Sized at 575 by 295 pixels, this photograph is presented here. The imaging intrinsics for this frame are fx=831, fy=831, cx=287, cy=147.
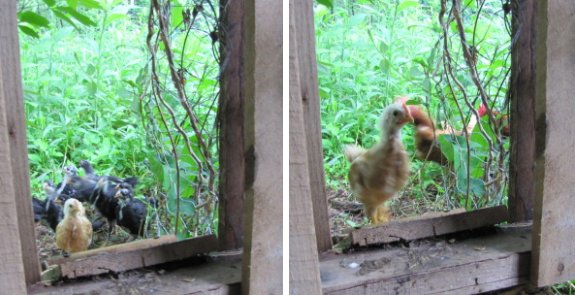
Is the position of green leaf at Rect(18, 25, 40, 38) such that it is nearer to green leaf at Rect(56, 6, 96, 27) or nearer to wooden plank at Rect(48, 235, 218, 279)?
green leaf at Rect(56, 6, 96, 27)

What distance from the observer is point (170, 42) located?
181 cm

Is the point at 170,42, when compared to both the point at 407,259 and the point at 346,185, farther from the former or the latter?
the point at 407,259

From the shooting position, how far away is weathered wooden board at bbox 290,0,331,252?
1.78m

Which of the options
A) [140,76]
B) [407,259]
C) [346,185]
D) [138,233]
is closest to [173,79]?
[140,76]

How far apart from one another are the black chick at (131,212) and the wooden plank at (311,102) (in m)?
0.38

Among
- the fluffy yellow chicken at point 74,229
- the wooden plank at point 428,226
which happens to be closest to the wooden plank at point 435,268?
the wooden plank at point 428,226

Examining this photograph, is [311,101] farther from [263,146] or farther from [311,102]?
[263,146]

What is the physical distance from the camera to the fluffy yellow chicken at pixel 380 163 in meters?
2.00

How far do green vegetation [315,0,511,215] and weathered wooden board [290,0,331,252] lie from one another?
98 millimetres

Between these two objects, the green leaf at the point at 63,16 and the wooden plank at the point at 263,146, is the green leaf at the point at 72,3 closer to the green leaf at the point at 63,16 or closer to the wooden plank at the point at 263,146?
the green leaf at the point at 63,16

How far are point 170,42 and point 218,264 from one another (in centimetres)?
50

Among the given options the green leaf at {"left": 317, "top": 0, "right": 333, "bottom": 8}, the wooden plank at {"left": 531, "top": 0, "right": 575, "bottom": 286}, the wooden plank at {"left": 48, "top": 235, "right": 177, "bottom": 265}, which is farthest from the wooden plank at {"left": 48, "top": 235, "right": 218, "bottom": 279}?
the wooden plank at {"left": 531, "top": 0, "right": 575, "bottom": 286}

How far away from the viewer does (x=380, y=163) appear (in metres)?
2.02

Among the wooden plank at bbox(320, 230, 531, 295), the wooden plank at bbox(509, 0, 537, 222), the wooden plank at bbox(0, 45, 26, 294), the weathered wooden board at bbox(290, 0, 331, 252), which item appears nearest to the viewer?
the wooden plank at bbox(0, 45, 26, 294)
